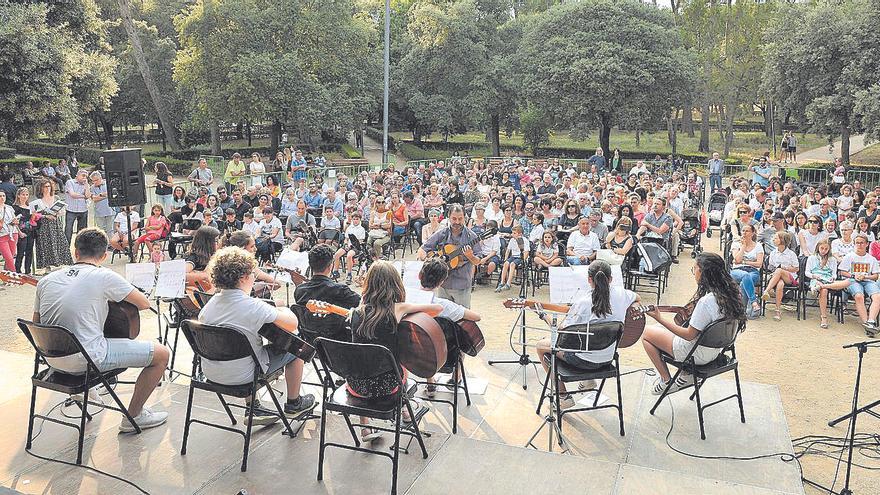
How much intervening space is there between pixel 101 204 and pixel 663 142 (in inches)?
1413

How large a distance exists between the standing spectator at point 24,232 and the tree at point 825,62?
22751 mm

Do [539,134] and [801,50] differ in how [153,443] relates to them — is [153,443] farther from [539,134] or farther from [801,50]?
[539,134]

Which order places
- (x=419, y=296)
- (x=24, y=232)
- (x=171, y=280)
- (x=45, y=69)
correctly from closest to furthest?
1. (x=419, y=296)
2. (x=171, y=280)
3. (x=24, y=232)
4. (x=45, y=69)

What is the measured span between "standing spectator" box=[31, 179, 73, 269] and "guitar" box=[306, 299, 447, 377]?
29.5 ft

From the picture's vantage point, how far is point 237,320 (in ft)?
14.6

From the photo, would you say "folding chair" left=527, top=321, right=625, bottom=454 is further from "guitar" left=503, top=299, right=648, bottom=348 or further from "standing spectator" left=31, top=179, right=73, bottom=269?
"standing spectator" left=31, top=179, right=73, bottom=269

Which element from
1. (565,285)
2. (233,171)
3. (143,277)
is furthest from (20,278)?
(233,171)

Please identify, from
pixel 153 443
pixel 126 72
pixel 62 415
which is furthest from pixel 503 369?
pixel 126 72

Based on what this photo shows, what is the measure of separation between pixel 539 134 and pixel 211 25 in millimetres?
17856

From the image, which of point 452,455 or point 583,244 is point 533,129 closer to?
point 583,244

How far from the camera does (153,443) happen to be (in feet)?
15.7

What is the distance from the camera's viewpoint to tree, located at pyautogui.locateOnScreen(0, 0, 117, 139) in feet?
49.9

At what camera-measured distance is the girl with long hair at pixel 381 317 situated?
4.32 meters

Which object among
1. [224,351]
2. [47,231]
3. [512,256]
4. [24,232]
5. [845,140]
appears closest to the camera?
[224,351]
